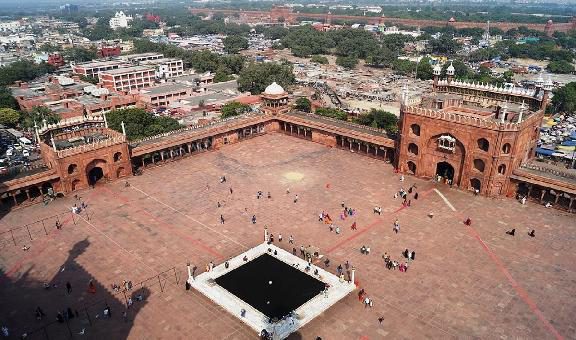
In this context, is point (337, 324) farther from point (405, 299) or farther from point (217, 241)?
point (217, 241)

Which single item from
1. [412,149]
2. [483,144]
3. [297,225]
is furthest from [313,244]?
[483,144]

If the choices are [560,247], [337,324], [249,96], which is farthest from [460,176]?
[249,96]

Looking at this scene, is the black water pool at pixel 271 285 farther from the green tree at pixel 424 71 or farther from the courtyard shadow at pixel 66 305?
the green tree at pixel 424 71

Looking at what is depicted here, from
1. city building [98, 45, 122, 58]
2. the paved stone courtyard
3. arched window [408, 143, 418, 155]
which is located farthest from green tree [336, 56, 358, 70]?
arched window [408, 143, 418, 155]

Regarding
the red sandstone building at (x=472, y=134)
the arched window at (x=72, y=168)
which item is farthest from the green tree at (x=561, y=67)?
the arched window at (x=72, y=168)

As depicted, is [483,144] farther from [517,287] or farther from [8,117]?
[8,117]

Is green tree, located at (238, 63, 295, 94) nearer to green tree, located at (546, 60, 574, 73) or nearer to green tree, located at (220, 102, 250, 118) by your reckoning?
green tree, located at (220, 102, 250, 118)
